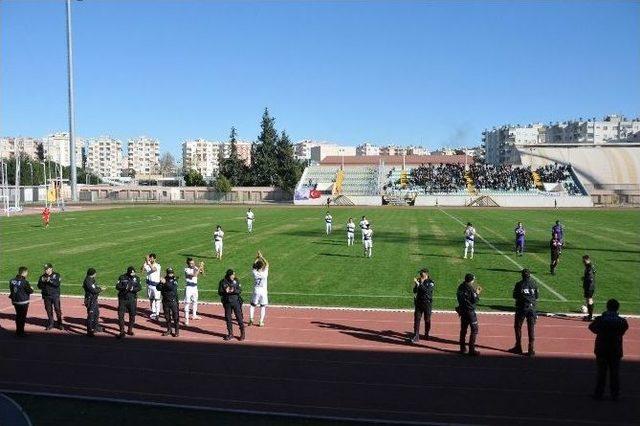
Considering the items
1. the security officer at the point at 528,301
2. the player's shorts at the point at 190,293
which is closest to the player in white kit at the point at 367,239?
the player's shorts at the point at 190,293

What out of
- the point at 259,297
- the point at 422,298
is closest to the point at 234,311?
the point at 259,297

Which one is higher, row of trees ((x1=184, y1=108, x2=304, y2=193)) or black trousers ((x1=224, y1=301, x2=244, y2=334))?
row of trees ((x1=184, y1=108, x2=304, y2=193))

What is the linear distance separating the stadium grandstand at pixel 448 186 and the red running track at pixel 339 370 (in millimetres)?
53295

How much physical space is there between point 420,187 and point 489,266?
2047 inches

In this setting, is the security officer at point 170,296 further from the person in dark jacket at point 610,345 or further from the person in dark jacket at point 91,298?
the person in dark jacket at point 610,345

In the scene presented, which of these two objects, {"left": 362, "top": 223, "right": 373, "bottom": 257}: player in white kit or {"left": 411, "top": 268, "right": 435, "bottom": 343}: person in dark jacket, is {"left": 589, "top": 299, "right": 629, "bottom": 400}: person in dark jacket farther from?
{"left": 362, "top": 223, "right": 373, "bottom": 257}: player in white kit

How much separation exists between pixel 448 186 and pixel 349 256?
49522mm

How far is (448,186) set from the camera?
238 ft

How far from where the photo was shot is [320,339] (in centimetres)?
1315

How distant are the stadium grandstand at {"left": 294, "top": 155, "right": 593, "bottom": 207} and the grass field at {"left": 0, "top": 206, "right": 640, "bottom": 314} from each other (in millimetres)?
22519

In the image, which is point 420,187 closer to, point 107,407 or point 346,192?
point 346,192

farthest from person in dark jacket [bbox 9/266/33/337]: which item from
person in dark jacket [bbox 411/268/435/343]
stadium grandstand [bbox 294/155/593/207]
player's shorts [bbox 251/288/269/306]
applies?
stadium grandstand [bbox 294/155/593/207]

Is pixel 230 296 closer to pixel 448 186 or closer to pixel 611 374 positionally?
pixel 611 374

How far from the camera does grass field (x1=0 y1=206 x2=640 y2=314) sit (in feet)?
59.0
